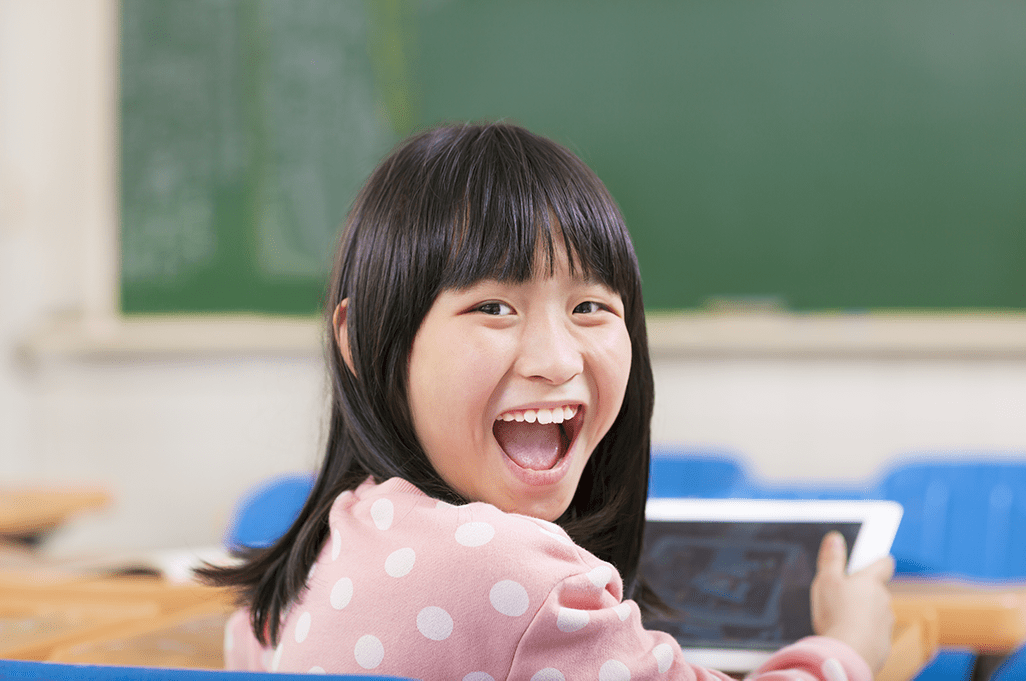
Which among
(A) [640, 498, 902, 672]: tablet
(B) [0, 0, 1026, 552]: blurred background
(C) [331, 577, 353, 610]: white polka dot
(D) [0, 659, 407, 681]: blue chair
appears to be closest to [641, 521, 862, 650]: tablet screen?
(A) [640, 498, 902, 672]: tablet

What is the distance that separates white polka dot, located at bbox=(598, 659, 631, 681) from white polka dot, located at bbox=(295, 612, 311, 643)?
0.65 feet

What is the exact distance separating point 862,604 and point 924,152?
6.31 feet

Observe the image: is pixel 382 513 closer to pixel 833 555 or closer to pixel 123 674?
pixel 123 674

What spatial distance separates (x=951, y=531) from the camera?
1799 mm

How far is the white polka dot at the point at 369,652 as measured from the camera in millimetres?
593

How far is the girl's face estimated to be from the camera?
668mm

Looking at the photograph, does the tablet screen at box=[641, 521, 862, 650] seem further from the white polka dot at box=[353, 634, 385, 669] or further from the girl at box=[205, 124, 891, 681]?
the white polka dot at box=[353, 634, 385, 669]

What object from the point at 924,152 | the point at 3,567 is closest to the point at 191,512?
the point at 3,567

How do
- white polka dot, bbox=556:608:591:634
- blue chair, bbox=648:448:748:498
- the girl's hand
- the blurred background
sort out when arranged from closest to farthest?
white polka dot, bbox=556:608:591:634 → the girl's hand → blue chair, bbox=648:448:748:498 → the blurred background

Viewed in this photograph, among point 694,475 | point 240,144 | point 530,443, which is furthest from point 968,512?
point 240,144

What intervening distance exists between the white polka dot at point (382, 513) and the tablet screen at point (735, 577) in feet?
0.98

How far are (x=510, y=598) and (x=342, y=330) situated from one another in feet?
0.91

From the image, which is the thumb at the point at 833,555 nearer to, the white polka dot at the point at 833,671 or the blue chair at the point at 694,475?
the white polka dot at the point at 833,671

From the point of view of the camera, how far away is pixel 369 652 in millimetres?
597
